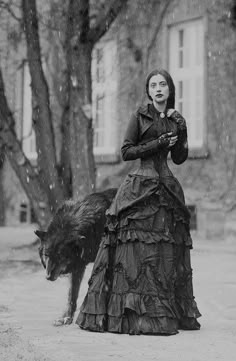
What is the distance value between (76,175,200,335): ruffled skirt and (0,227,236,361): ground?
140 millimetres

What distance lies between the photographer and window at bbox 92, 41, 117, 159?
686 inches

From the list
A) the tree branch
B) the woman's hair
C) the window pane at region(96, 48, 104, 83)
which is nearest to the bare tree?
the tree branch

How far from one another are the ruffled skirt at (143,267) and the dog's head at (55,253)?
12.7 inches

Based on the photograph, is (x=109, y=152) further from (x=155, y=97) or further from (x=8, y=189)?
(x=155, y=97)

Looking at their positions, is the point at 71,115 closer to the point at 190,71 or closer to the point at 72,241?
A: the point at 190,71

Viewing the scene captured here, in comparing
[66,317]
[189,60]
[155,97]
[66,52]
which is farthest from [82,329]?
[189,60]

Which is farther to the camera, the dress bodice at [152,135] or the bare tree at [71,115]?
the bare tree at [71,115]

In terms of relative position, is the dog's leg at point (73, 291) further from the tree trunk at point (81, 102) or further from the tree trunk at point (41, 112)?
the tree trunk at point (41, 112)

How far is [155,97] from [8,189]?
46.3 feet

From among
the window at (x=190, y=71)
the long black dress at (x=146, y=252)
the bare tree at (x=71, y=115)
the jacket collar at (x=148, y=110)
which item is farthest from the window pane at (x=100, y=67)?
the long black dress at (x=146, y=252)

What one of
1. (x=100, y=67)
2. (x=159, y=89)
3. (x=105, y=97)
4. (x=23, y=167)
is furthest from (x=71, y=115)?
(x=159, y=89)

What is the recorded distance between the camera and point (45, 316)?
7547 millimetres

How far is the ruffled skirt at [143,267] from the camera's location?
6449 millimetres

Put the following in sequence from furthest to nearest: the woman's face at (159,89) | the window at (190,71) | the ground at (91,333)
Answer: the window at (190,71)
the woman's face at (159,89)
the ground at (91,333)
